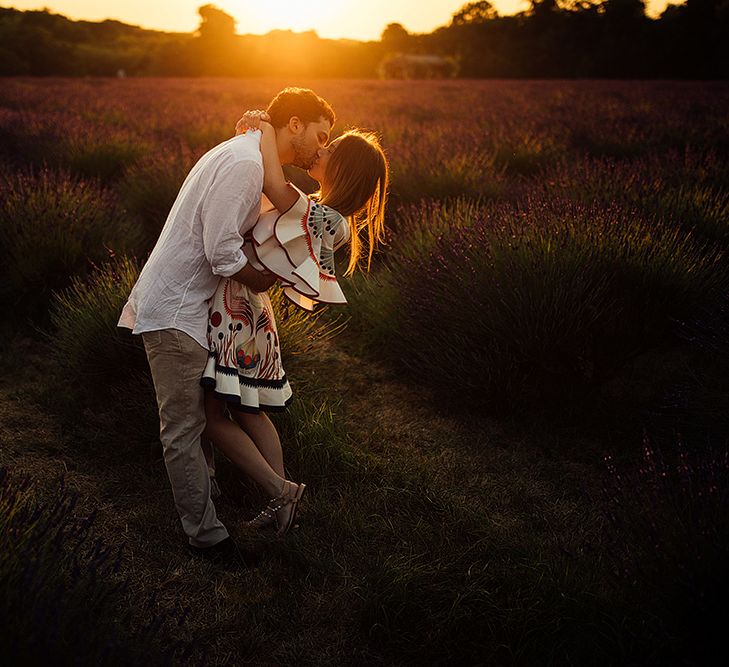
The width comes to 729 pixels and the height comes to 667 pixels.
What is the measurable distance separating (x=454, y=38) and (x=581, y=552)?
206ft

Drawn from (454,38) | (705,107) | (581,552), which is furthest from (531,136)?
(454,38)

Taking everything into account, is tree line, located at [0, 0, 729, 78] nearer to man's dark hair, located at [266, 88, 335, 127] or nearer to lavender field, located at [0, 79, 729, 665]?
lavender field, located at [0, 79, 729, 665]

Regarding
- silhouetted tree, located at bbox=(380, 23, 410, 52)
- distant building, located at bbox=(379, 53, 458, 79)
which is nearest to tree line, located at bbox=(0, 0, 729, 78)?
distant building, located at bbox=(379, 53, 458, 79)

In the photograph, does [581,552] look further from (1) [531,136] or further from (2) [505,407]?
(1) [531,136]

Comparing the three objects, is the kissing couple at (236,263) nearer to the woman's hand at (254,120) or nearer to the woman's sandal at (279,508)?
the woman's hand at (254,120)

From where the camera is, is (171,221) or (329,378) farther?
(329,378)

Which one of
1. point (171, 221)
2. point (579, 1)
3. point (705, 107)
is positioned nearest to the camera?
point (171, 221)

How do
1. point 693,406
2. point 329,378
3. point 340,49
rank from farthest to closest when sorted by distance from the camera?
point 340,49 → point 329,378 → point 693,406

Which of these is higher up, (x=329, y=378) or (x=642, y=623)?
(x=642, y=623)

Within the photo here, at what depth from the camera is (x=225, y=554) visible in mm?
2365

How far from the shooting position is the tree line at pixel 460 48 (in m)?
29.9

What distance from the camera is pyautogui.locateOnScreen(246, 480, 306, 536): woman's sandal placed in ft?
8.02

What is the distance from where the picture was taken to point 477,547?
8.17 feet

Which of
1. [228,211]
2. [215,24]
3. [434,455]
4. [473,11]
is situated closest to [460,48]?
[215,24]
